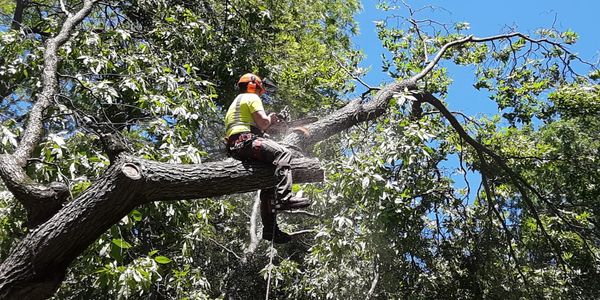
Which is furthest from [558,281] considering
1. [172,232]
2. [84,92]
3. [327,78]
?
[84,92]

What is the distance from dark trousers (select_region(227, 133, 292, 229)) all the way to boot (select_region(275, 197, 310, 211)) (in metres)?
0.04

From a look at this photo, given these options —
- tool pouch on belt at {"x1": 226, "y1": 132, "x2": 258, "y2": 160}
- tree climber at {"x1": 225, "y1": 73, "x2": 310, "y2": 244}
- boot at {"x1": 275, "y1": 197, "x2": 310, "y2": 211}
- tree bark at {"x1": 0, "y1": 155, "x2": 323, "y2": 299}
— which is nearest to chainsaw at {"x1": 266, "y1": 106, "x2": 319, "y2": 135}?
tree climber at {"x1": 225, "y1": 73, "x2": 310, "y2": 244}

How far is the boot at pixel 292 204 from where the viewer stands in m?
3.44

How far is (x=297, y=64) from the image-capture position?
8.09 meters

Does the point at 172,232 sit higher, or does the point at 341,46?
the point at 341,46

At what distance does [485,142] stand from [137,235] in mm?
4003

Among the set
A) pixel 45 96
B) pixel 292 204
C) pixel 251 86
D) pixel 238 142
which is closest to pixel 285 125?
pixel 251 86

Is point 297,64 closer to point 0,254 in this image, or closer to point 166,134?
point 166,134

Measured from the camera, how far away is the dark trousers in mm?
3338

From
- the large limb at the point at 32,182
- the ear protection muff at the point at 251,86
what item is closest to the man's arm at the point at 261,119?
the ear protection muff at the point at 251,86

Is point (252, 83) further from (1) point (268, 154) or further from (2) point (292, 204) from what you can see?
(2) point (292, 204)

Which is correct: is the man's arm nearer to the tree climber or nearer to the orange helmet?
the tree climber

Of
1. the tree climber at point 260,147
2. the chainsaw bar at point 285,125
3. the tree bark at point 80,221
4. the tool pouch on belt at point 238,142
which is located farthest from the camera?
the chainsaw bar at point 285,125

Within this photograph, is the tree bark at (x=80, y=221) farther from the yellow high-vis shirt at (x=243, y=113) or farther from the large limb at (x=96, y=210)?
the yellow high-vis shirt at (x=243, y=113)
